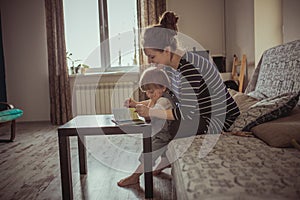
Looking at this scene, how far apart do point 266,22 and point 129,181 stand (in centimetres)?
230

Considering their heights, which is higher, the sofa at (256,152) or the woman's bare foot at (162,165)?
the sofa at (256,152)

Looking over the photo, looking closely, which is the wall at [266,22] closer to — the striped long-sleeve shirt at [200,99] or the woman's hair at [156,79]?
the woman's hair at [156,79]

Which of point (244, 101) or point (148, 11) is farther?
point (148, 11)

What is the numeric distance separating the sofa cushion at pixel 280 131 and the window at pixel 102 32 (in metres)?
3.19

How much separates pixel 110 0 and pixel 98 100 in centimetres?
148

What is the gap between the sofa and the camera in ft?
2.75

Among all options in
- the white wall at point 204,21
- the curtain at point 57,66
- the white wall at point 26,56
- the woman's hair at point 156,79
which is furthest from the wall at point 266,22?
the white wall at point 26,56

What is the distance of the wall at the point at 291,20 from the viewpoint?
2.26 meters

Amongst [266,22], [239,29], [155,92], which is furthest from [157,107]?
[239,29]

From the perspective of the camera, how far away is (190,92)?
1553 millimetres

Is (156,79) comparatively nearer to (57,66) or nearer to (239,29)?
(239,29)

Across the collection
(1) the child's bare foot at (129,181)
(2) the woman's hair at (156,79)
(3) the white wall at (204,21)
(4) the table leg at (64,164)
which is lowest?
(1) the child's bare foot at (129,181)

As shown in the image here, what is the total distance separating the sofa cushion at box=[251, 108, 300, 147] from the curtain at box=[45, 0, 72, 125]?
3351 mm

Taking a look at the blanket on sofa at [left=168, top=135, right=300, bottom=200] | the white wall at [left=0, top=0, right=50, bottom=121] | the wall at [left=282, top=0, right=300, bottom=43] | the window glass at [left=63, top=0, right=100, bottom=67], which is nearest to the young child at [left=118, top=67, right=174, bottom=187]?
the blanket on sofa at [left=168, top=135, right=300, bottom=200]
